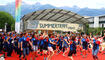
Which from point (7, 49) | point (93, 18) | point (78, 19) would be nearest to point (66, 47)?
point (7, 49)

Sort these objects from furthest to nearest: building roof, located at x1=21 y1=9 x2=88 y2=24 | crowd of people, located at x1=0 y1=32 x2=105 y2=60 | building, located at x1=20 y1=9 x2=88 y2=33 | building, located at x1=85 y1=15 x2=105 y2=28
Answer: building, located at x1=85 y1=15 x2=105 y2=28
building roof, located at x1=21 y1=9 x2=88 y2=24
building, located at x1=20 y1=9 x2=88 y2=33
crowd of people, located at x1=0 y1=32 x2=105 y2=60

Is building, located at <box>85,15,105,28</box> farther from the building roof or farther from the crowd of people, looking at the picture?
the crowd of people

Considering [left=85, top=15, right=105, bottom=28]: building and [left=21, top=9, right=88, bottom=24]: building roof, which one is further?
[left=85, top=15, right=105, bottom=28]: building

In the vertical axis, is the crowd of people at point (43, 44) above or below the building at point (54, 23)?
below

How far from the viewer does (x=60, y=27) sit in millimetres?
22500

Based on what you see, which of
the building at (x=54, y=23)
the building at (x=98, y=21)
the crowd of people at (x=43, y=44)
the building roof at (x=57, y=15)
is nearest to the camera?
the crowd of people at (x=43, y=44)

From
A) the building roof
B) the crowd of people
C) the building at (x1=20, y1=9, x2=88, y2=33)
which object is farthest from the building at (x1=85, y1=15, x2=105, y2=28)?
the crowd of people

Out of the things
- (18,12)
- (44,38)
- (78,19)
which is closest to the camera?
(44,38)

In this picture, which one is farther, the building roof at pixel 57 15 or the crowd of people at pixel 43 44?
the building roof at pixel 57 15

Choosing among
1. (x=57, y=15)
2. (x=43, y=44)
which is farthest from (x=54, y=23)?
(x=43, y=44)

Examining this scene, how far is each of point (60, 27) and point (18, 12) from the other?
6957mm

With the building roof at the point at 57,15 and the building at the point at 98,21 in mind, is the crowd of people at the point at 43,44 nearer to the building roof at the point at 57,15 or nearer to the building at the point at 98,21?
the building roof at the point at 57,15

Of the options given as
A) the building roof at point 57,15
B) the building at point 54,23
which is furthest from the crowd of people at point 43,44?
the building roof at point 57,15

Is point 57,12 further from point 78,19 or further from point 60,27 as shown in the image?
point 78,19
